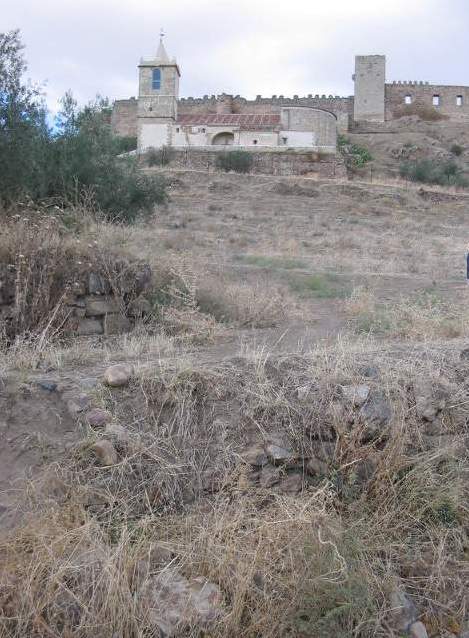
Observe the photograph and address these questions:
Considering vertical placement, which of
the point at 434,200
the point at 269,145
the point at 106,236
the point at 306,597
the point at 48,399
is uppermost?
the point at 269,145

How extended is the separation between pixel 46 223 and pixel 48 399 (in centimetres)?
378

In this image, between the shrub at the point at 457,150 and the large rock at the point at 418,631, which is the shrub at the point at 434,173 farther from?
the large rock at the point at 418,631

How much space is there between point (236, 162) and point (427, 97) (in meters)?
24.9

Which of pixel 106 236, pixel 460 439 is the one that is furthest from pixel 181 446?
pixel 106 236

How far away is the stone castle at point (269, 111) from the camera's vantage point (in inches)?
1457

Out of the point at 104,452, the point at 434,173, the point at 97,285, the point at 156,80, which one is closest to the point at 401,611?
the point at 104,452

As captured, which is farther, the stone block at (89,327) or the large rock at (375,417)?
the stone block at (89,327)

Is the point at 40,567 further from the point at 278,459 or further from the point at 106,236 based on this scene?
the point at 106,236

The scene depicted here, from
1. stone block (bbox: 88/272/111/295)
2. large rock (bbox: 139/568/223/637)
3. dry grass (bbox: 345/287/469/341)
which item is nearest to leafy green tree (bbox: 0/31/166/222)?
stone block (bbox: 88/272/111/295)

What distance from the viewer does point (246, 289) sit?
29.9 ft

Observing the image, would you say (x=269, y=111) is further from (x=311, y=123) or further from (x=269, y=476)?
(x=269, y=476)

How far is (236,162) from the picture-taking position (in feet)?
108

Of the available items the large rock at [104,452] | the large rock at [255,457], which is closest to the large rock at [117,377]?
the large rock at [104,452]

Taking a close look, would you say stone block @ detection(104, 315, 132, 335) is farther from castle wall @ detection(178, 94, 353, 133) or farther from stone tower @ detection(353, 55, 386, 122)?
stone tower @ detection(353, 55, 386, 122)
